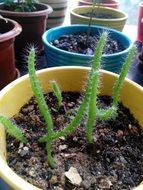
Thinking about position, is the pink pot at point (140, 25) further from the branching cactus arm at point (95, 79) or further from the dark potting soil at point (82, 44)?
the branching cactus arm at point (95, 79)

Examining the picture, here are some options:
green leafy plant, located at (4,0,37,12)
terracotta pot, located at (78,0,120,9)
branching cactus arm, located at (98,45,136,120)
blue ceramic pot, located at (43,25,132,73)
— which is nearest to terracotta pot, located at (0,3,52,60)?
green leafy plant, located at (4,0,37,12)

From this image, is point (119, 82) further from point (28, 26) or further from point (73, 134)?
point (28, 26)

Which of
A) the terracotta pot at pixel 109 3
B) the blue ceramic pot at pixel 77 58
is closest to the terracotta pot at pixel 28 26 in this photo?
the blue ceramic pot at pixel 77 58

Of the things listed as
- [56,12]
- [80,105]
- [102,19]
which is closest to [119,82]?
[80,105]

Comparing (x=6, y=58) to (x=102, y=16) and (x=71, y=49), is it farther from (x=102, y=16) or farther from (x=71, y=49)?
(x=102, y=16)

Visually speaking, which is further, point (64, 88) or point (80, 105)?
point (64, 88)

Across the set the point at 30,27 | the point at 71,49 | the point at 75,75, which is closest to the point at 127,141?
the point at 75,75

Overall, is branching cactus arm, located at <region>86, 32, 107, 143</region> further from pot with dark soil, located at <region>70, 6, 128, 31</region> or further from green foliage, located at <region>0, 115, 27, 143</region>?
pot with dark soil, located at <region>70, 6, 128, 31</region>
